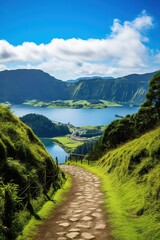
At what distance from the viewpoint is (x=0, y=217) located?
11.2 meters

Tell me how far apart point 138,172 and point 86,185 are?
6351 mm

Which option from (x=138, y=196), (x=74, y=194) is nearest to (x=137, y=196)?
(x=138, y=196)

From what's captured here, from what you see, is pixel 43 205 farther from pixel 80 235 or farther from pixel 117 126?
pixel 117 126

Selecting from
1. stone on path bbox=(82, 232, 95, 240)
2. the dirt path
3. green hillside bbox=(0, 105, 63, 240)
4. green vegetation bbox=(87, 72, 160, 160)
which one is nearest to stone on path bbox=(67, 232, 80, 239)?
the dirt path

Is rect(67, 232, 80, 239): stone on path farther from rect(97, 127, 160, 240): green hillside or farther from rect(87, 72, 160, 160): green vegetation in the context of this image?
rect(87, 72, 160, 160): green vegetation

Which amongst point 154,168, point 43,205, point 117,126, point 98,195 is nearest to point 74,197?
point 98,195

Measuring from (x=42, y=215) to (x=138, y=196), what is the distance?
5.16 meters

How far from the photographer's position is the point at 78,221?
43.4 feet

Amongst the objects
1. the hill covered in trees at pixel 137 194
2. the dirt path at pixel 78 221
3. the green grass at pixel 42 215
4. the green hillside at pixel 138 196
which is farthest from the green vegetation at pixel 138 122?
the dirt path at pixel 78 221

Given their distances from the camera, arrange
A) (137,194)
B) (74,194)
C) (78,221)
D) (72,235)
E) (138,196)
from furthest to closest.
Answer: (74,194)
(137,194)
(138,196)
(78,221)
(72,235)

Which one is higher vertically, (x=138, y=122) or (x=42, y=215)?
(x=138, y=122)

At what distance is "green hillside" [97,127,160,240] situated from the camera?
11508 mm

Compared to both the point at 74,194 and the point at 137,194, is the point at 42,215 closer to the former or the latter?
the point at 137,194

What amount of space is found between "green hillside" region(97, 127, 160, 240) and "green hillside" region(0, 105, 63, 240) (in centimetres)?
404
